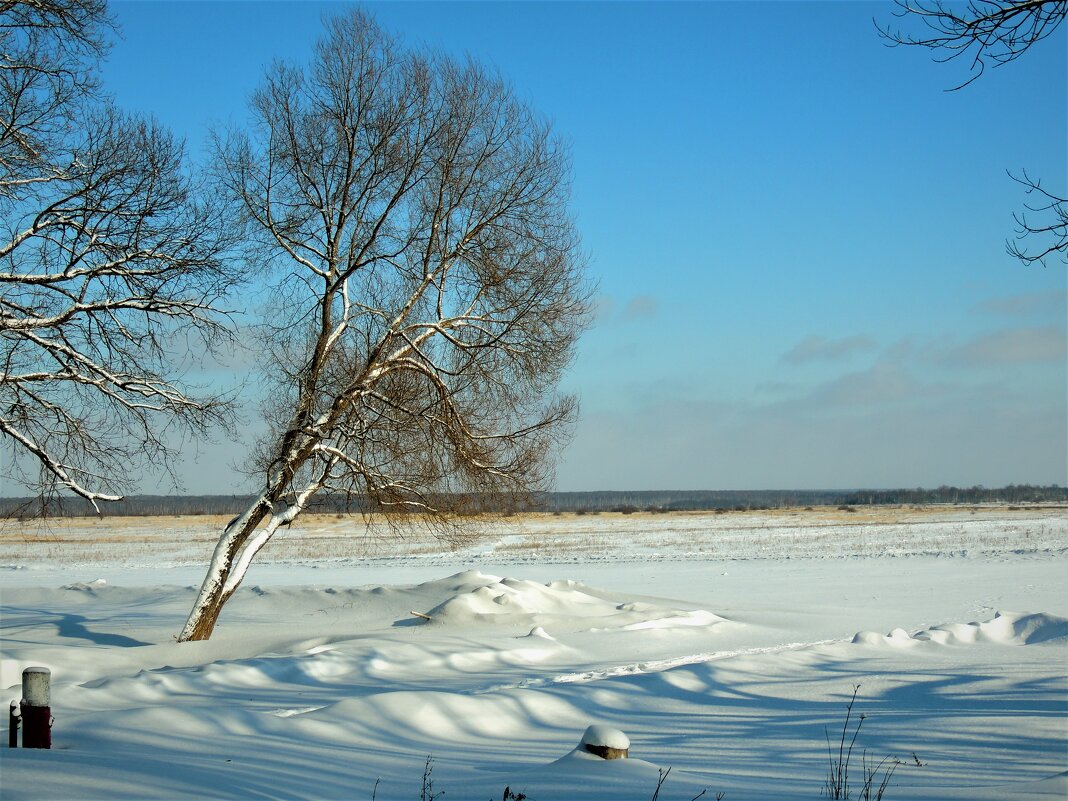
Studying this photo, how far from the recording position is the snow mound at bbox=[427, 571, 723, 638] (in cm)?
1434

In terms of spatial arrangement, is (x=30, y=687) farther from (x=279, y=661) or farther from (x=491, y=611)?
(x=491, y=611)

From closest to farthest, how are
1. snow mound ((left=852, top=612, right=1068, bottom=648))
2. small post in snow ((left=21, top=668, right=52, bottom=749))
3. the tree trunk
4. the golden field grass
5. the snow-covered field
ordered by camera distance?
the snow-covered field < small post in snow ((left=21, top=668, right=52, bottom=749)) < snow mound ((left=852, top=612, right=1068, bottom=648)) < the tree trunk < the golden field grass

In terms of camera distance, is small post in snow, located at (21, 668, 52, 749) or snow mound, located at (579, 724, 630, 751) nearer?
snow mound, located at (579, 724, 630, 751)

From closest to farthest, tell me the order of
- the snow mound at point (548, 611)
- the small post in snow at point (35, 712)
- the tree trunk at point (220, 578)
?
1. the small post in snow at point (35, 712)
2. the tree trunk at point (220, 578)
3. the snow mound at point (548, 611)

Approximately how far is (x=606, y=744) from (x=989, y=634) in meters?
8.85

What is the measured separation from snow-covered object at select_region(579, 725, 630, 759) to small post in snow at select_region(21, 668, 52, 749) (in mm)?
3412

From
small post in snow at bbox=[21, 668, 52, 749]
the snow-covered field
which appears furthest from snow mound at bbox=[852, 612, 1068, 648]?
small post in snow at bbox=[21, 668, 52, 749]

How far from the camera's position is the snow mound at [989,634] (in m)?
12.1

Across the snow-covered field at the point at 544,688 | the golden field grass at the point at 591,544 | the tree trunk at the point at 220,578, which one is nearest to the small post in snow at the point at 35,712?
the snow-covered field at the point at 544,688

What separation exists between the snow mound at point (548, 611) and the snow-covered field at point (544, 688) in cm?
7

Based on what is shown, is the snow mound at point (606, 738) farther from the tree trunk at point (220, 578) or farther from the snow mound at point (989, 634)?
the tree trunk at point (220, 578)

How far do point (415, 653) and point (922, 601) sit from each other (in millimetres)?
11341

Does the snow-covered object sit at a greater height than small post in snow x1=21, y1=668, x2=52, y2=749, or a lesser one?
lesser

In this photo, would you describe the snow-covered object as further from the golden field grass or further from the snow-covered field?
the golden field grass
